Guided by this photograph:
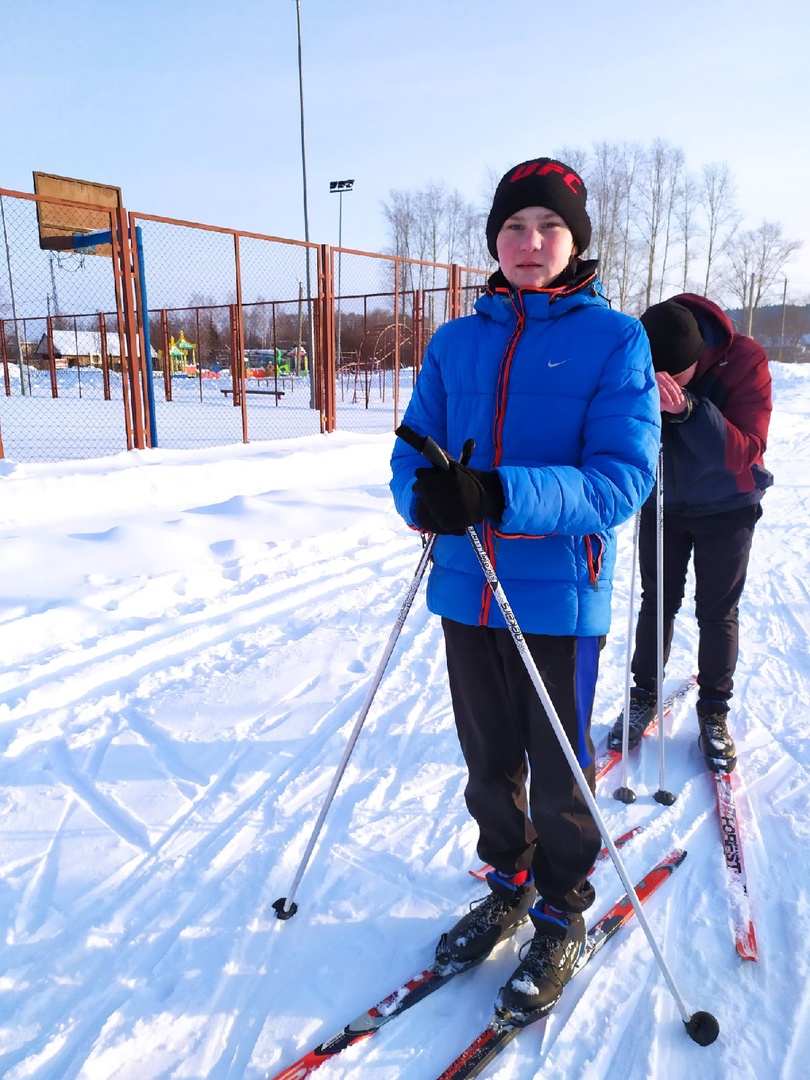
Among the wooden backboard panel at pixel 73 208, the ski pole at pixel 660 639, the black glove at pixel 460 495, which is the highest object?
the wooden backboard panel at pixel 73 208

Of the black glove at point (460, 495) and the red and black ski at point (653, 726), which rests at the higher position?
the black glove at point (460, 495)

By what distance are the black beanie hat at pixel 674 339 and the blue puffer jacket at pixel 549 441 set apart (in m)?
0.83

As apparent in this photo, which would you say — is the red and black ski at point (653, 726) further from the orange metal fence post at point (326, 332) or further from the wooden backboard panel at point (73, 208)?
the orange metal fence post at point (326, 332)

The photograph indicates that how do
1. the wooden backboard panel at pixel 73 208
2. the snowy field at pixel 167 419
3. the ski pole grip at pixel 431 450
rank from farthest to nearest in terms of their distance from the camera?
the snowy field at pixel 167 419 → the wooden backboard panel at pixel 73 208 → the ski pole grip at pixel 431 450

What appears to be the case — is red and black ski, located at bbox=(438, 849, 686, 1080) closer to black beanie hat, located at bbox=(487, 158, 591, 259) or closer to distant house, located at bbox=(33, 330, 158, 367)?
black beanie hat, located at bbox=(487, 158, 591, 259)

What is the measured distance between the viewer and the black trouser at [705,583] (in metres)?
2.82

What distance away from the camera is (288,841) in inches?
94.1

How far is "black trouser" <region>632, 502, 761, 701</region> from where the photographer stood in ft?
9.26

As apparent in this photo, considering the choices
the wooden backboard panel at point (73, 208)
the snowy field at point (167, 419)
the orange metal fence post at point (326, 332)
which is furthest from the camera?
the snowy field at point (167, 419)

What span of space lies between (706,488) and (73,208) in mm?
6598

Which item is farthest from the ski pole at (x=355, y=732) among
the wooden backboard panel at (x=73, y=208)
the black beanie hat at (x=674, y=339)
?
the wooden backboard panel at (x=73, y=208)

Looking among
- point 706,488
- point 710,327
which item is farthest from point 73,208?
point 706,488

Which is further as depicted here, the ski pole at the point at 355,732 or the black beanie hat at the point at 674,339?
the black beanie hat at the point at 674,339

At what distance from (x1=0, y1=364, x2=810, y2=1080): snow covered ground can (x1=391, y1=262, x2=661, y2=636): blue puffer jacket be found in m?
1.01
